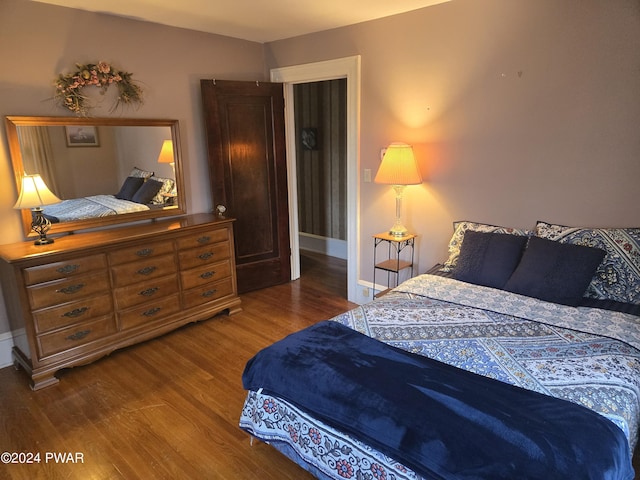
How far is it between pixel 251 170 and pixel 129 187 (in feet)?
3.78

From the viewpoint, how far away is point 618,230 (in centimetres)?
243

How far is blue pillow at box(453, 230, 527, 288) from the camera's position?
259cm

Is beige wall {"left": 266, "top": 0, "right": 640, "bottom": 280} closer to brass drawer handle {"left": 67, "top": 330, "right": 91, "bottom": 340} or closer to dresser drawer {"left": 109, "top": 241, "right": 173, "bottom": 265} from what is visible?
dresser drawer {"left": 109, "top": 241, "right": 173, "bottom": 265}

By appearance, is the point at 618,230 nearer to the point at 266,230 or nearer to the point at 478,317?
the point at 478,317

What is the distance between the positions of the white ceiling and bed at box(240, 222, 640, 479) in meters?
1.95

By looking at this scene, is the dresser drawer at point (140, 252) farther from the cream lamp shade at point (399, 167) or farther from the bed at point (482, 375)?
the cream lamp shade at point (399, 167)

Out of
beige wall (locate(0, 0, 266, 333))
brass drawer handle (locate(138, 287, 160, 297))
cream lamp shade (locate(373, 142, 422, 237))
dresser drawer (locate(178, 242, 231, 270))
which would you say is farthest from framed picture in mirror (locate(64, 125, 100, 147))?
cream lamp shade (locate(373, 142, 422, 237))

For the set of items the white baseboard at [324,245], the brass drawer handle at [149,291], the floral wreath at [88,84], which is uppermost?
the floral wreath at [88,84]

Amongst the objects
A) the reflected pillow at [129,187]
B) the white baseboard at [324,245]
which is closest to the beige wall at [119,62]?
the reflected pillow at [129,187]

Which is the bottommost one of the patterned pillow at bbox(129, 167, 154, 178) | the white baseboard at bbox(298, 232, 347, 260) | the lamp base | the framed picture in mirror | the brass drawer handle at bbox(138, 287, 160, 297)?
the white baseboard at bbox(298, 232, 347, 260)

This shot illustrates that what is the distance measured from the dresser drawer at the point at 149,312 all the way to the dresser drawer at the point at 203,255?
0.92 feet

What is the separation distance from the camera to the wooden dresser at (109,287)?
2588mm

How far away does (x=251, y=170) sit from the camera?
4.06 metres

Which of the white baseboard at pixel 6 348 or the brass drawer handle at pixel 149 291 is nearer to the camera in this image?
the white baseboard at pixel 6 348
